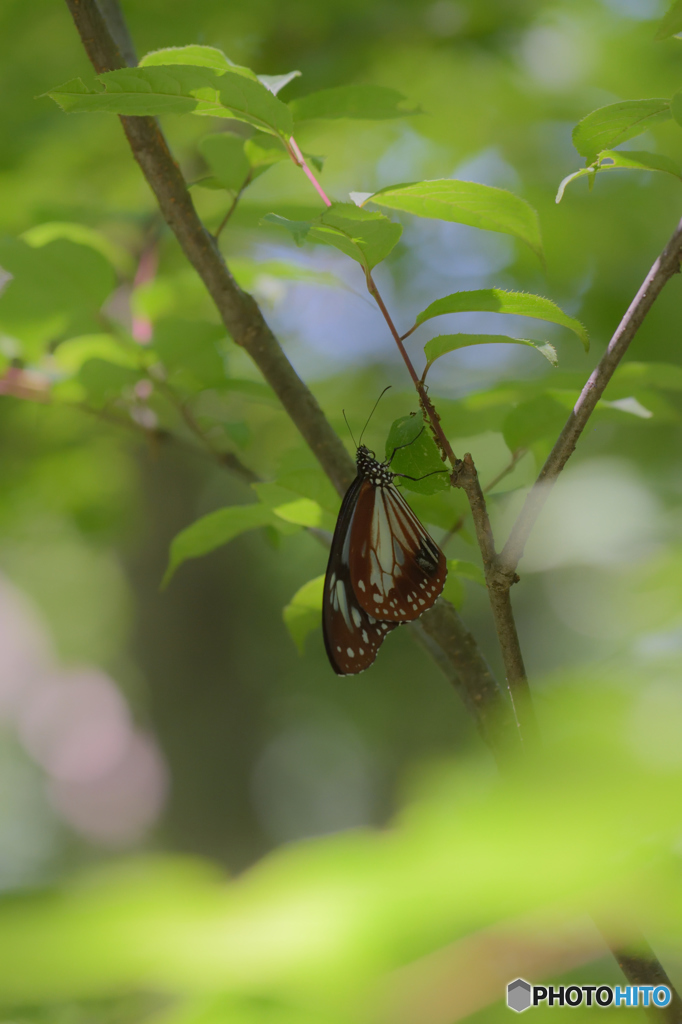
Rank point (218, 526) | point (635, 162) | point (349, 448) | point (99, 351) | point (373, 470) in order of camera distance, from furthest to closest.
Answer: point (349, 448) < point (99, 351) < point (373, 470) < point (218, 526) < point (635, 162)

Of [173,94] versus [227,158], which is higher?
[227,158]

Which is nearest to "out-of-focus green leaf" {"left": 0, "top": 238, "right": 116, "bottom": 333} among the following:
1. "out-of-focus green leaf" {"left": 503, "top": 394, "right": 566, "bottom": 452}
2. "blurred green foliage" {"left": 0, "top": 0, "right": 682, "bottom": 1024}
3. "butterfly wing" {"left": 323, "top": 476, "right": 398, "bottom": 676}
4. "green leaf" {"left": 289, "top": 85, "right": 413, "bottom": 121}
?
"blurred green foliage" {"left": 0, "top": 0, "right": 682, "bottom": 1024}

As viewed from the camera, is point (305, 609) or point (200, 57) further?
point (305, 609)

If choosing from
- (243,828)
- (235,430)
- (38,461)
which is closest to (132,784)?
(243,828)

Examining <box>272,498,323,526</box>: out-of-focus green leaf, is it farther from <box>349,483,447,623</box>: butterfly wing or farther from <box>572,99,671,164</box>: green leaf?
<box>572,99,671,164</box>: green leaf

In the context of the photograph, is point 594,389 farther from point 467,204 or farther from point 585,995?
point 585,995

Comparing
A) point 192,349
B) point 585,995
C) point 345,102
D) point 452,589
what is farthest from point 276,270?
point 585,995

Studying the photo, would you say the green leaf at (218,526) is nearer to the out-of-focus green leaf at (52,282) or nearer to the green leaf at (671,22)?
the out-of-focus green leaf at (52,282)
